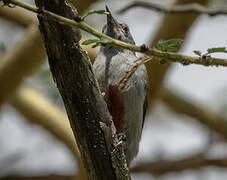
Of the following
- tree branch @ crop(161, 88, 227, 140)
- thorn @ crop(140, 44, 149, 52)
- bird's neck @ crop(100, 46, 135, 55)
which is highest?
tree branch @ crop(161, 88, 227, 140)

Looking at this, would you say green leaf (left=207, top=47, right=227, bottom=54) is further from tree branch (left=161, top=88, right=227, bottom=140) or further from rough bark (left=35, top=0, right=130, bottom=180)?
tree branch (left=161, top=88, right=227, bottom=140)

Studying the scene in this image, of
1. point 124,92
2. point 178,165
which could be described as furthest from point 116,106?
point 178,165

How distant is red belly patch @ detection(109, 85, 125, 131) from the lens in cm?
361

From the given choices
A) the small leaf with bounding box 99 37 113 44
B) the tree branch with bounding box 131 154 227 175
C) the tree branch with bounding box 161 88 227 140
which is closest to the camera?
the small leaf with bounding box 99 37 113 44

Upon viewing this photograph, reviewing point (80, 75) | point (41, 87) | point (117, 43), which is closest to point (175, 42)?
point (117, 43)

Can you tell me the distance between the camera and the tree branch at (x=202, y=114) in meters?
6.67

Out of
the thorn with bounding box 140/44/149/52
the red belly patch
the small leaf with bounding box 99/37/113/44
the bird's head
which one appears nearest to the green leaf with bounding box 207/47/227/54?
the thorn with bounding box 140/44/149/52

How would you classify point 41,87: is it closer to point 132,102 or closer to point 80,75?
point 132,102

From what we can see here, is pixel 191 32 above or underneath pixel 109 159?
above

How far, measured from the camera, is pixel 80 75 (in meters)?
2.66

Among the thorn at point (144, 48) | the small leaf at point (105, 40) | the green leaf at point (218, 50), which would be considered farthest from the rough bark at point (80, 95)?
the green leaf at point (218, 50)

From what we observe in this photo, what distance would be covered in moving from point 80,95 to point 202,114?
167 inches

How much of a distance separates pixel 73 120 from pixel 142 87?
1208mm

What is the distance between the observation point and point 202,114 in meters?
6.73
